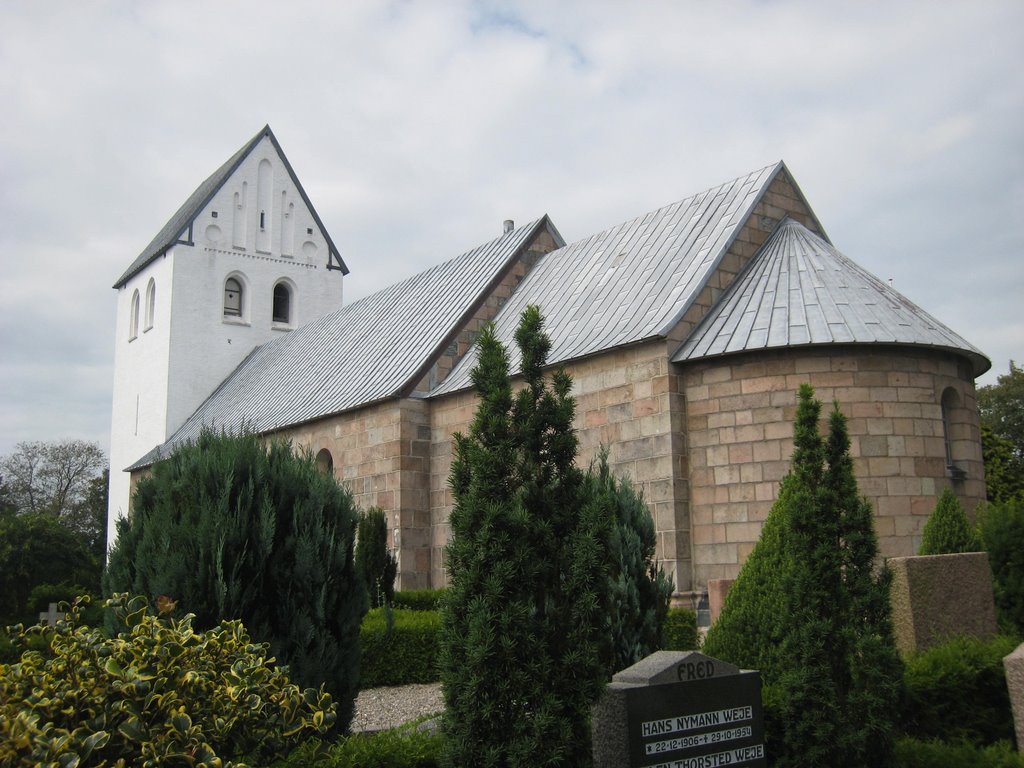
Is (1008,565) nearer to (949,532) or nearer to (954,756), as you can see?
(949,532)

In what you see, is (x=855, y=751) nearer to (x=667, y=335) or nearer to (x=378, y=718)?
(x=378, y=718)

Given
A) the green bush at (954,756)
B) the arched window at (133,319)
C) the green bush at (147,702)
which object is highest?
the arched window at (133,319)

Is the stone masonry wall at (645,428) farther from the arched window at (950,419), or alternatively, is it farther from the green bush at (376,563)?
the arched window at (950,419)

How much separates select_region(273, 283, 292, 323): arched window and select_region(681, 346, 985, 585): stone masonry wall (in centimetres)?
1801

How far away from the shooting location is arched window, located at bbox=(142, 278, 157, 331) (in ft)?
88.5

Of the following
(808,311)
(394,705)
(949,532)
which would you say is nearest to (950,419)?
(808,311)

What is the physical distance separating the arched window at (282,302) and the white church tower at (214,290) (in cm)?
3

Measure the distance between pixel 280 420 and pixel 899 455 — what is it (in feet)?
38.9

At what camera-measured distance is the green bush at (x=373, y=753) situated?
4.29 meters

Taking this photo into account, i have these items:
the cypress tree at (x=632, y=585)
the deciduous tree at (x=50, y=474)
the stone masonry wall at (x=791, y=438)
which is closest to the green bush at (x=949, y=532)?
the stone masonry wall at (x=791, y=438)

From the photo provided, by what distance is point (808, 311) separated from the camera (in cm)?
1205

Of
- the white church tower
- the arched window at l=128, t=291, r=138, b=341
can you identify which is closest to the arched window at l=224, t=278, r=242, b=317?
the white church tower

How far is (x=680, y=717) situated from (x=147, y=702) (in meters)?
2.57

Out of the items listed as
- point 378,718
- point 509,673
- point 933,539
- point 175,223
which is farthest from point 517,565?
point 175,223
